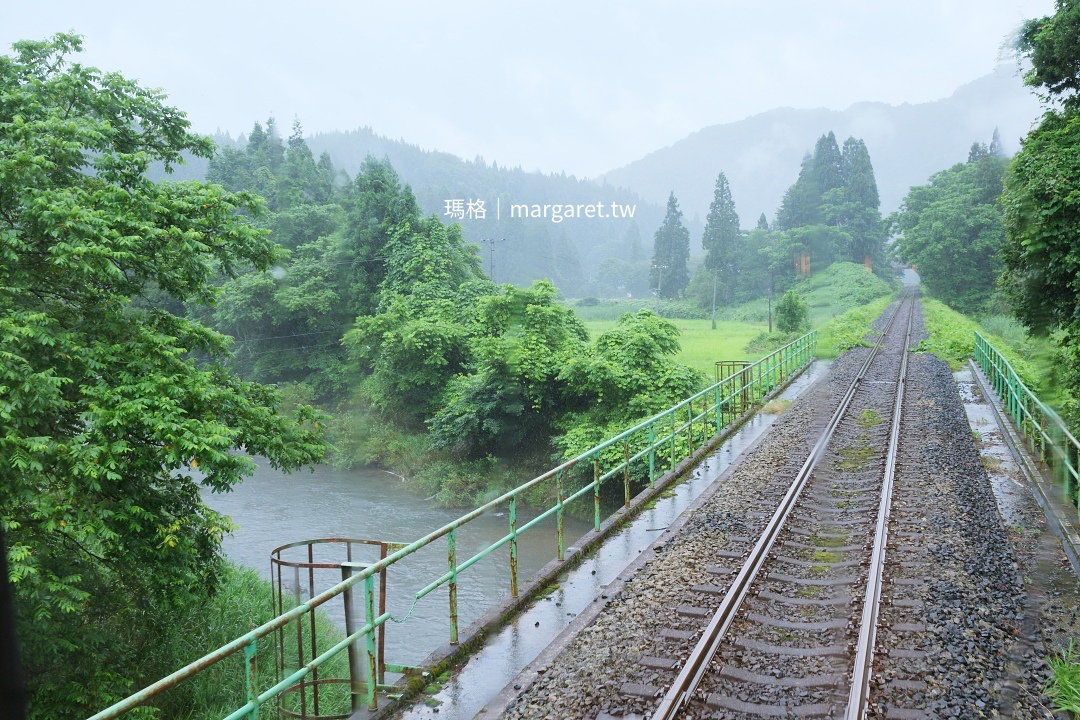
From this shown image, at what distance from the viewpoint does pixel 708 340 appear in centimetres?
5244

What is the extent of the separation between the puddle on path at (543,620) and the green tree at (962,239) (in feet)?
157

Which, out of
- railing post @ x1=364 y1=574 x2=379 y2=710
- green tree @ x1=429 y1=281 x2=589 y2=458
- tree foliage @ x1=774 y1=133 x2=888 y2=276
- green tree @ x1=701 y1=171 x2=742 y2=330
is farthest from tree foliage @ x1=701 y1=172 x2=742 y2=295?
railing post @ x1=364 y1=574 x2=379 y2=710

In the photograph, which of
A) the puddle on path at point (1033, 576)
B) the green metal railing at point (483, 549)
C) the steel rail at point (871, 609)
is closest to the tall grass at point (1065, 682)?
the puddle on path at point (1033, 576)

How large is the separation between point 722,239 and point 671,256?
7.16 meters

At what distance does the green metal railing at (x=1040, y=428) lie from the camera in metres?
10.5

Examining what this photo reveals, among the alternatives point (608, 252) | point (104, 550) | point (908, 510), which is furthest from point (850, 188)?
point (104, 550)

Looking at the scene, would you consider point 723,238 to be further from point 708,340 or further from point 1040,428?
point 1040,428

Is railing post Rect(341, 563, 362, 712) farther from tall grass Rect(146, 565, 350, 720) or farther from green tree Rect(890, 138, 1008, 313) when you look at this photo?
green tree Rect(890, 138, 1008, 313)

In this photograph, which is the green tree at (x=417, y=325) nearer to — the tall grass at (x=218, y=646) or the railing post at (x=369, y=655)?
the tall grass at (x=218, y=646)

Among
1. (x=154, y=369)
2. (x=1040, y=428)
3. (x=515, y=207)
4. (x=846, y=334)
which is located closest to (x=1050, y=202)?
(x=1040, y=428)

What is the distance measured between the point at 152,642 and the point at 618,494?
509 inches

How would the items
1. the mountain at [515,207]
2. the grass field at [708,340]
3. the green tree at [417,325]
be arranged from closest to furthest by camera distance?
the green tree at [417,325]
the grass field at [708,340]
the mountain at [515,207]

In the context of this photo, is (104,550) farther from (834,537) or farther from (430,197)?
(430,197)

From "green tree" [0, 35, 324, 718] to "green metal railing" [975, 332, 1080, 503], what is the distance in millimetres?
10831
